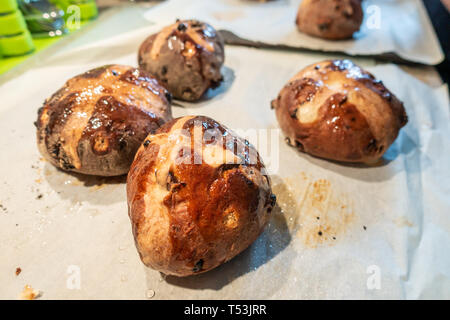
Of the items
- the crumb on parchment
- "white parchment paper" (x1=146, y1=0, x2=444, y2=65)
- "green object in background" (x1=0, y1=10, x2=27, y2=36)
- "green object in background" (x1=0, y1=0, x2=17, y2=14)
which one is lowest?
the crumb on parchment

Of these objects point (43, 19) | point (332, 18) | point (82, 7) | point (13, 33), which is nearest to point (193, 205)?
point (332, 18)

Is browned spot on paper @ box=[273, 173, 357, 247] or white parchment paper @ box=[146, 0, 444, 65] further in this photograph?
white parchment paper @ box=[146, 0, 444, 65]

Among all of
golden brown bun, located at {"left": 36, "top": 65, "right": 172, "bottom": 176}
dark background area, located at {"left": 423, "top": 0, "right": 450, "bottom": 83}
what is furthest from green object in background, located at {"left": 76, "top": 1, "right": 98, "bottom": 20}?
dark background area, located at {"left": 423, "top": 0, "right": 450, "bottom": 83}

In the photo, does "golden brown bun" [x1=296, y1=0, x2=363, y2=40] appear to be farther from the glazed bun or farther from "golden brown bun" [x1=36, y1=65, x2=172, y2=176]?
"golden brown bun" [x1=36, y1=65, x2=172, y2=176]

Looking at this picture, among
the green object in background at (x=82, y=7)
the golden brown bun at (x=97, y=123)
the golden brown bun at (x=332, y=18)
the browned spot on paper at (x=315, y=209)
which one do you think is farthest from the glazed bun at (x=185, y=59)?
the green object in background at (x=82, y=7)

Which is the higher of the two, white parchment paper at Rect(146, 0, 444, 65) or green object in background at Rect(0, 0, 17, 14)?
green object in background at Rect(0, 0, 17, 14)

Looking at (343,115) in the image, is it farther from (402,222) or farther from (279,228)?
(279,228)

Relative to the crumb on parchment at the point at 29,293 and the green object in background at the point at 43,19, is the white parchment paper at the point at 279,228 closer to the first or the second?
the crumb on parchment at the point at 29,293

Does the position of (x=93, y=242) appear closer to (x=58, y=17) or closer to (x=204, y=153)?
(x=204, y=153)
